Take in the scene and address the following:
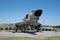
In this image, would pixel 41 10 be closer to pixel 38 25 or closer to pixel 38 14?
pixel 38 14

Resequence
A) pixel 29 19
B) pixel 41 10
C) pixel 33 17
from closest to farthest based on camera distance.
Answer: pixel 41 10, pixel 33 17, pixel 29 19

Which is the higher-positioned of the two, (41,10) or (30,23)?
(41,10)

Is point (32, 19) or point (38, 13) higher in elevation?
point (38, 13)

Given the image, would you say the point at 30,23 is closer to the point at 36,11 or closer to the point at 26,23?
the point at 26,23

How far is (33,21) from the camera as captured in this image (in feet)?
105

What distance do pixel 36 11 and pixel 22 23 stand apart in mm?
10006

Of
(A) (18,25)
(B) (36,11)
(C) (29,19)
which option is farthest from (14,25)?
(B) (36,11)

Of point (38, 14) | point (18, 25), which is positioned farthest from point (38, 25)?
point (38, 14)

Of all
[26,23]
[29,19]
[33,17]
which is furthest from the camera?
[26,23]

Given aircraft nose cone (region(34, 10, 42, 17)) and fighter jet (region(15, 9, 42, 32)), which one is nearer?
aircraft nose cone (region(34, 10, 42, 17))

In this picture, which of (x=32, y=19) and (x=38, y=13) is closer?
(x=38, y=13)

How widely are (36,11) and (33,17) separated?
99.8 inches

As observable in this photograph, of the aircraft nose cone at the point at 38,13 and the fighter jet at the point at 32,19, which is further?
the fighter jet at the point at 32,19

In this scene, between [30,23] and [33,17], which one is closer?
[33,17]
